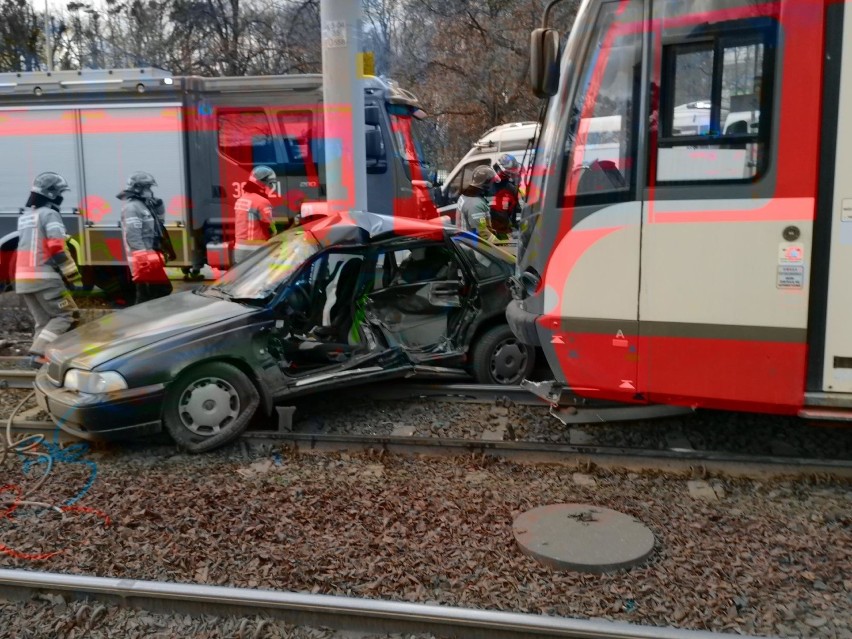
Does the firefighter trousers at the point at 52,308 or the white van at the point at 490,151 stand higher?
the white van at the point at 490,151

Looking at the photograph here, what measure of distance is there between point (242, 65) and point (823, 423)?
74.1ft

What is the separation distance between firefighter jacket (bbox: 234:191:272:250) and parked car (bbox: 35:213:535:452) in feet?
9.28

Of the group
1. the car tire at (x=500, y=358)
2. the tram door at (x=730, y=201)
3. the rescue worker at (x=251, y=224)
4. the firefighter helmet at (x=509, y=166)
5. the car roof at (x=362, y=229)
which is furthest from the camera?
the firefighter helmet at (x=509, y=166)

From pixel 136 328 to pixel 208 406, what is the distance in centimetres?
82

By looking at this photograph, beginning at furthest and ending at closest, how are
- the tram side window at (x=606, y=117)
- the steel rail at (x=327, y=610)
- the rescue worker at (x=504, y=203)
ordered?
1. the rescue worker at (x=504, y=203)
2. the tram side window at (x=606, y=117)
3. the steel rail at (x=327, y=610)

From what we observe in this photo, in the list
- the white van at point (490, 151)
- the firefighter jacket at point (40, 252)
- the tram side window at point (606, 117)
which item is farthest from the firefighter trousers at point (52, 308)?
the white van at point (490, 151)

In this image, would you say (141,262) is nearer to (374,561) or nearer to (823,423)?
(374,561)

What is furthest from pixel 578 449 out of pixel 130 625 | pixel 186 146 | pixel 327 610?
pixel 186 146

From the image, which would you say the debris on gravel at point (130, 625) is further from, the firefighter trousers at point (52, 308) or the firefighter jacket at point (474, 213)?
the firefighter jacket at point (474, 213)

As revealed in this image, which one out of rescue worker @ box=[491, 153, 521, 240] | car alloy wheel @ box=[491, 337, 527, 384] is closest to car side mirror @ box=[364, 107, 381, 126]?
rescue worker @ box=[491, 153, 521, 240]

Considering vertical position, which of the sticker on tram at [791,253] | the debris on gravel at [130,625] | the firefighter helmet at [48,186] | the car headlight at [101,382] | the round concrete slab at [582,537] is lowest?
the debris on gravel at [130,625]

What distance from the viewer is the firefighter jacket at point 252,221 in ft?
32.9

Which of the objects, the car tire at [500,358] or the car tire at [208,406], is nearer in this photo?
the car tire at [208,406]

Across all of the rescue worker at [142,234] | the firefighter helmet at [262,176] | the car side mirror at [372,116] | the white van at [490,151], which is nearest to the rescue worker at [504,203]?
the car side mirror at [372,116]
